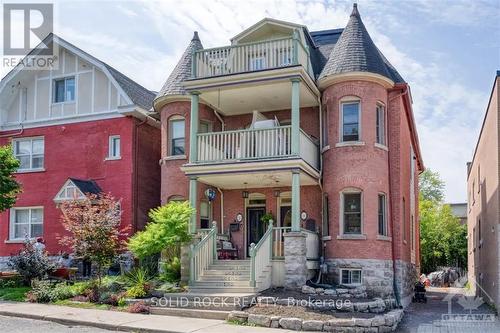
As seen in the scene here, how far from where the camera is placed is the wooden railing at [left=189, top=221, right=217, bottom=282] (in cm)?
1758

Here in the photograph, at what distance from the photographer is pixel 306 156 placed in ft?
61.7

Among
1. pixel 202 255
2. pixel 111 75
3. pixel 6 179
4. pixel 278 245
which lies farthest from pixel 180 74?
pixel 278 245

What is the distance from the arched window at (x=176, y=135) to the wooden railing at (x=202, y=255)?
4452 millimetres

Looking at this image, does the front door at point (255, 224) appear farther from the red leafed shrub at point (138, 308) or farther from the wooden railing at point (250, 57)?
the red leafed shrub at point (138, 308)

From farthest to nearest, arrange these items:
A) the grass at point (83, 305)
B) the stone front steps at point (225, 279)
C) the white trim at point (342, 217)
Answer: the white trim at point (342, 217) < the stone front steps at point (225, 279) < the grass at point (83, 305)

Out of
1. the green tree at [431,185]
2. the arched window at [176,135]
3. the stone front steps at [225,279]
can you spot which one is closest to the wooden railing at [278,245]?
the stone front steps at [225,279]

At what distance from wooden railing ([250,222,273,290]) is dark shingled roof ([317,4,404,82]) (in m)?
6.21

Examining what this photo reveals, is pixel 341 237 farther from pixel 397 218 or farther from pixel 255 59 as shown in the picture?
pixel 255 59

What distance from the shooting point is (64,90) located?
2488 cm

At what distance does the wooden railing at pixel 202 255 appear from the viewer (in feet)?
57.7

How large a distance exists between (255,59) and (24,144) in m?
12.6

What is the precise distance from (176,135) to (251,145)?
4.76 metres

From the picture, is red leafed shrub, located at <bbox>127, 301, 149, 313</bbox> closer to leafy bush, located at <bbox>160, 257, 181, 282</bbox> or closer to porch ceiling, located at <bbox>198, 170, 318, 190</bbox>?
leafy bush, located at <bbox>160, 257, 181, 282</bbox>

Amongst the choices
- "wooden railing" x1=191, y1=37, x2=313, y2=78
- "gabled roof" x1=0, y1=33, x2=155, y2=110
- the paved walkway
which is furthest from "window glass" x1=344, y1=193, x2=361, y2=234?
"gabled roof" x1=0, y1=33, x2=155, y2=110
